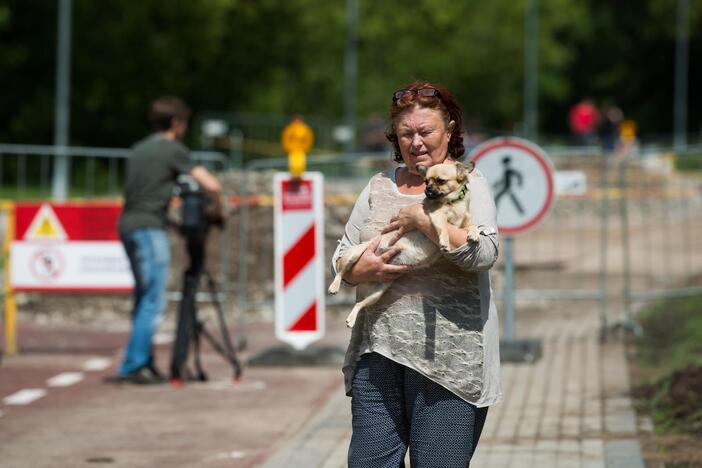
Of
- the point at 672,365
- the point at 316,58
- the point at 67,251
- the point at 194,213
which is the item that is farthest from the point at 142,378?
the point at 316,58

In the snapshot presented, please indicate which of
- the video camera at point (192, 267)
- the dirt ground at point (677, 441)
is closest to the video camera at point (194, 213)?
the video camera at point (192, 267)

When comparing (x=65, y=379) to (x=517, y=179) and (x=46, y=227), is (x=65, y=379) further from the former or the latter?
(x=517, y=179)

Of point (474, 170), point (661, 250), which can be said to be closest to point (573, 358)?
point (661, 250)

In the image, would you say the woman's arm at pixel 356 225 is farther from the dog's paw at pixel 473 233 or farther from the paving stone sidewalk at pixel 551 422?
Answer: the paving stone sidewalk at pixel 551 422

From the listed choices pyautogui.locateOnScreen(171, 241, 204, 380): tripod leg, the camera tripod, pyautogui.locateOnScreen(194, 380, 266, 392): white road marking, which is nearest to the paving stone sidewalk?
pyautogui.locateOnScreen(194, 380, 266, 392): white road marking

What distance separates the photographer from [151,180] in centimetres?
1118

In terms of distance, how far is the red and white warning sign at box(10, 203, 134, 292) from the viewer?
13.0 meters

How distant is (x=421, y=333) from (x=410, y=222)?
0.37 meters

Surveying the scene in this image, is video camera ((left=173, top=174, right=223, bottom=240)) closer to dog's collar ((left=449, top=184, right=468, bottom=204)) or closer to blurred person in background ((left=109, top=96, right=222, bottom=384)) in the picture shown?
blurred person in background ((left=109, top=96, right=222, bottom=384))

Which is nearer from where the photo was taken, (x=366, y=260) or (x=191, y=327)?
(x=366, y=260)

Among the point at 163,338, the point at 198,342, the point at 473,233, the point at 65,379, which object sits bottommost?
the point at 65,379

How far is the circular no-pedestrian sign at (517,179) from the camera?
11828 mm

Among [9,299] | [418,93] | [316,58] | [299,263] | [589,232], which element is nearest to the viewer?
[418,93]

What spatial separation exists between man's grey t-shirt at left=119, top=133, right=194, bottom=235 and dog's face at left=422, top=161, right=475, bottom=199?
6147 mm
